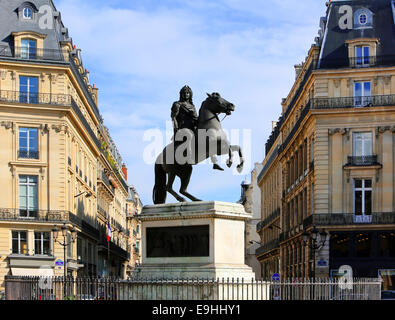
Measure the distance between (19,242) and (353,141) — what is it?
22946 mm

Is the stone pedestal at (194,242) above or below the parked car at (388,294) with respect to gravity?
above

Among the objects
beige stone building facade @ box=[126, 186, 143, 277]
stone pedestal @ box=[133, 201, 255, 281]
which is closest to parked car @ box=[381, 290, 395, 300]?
stone pedestal @ box=[133, 201, 255, 281]

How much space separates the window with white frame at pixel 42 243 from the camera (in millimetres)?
52594

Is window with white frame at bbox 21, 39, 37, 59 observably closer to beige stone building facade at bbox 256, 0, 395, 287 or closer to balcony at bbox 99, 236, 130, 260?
beige stone building facade at bbox 256, 0, 395, 287

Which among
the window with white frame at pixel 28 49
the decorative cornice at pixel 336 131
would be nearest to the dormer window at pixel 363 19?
the decorative cornice at pixel 336 131

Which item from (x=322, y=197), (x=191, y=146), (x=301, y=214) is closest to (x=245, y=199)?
(x=301, y=214)

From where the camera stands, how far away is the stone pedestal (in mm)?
18516

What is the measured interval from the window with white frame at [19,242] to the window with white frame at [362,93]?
23.6 m

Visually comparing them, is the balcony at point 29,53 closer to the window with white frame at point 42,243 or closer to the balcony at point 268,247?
the window with white frame at point 42,243

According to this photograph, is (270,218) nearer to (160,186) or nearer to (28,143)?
(28,143)

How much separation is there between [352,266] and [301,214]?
9449 millimetres

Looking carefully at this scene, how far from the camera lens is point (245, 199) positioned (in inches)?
4491

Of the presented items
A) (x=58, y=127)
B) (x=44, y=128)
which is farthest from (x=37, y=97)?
(x=58, y=127)
